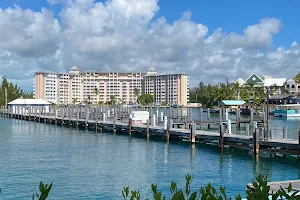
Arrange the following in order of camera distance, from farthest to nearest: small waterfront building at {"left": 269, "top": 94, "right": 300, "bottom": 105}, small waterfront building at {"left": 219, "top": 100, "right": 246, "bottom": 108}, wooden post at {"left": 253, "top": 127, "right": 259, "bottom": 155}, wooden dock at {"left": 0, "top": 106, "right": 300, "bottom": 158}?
small waterfront building at {"left": 269, "top": 94, "right": 300, "bottom": 105}
small waterfront building at {"left": 219, "top": 100, "right": 246, "bottom": 108}
wooden post at {"left": 253, "top": 127, "right": 259, "bottom": 155}
wooden dock at {"left": 0, "top": 106, "right": 300, "bottom": 158}

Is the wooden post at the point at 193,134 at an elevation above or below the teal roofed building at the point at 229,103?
below

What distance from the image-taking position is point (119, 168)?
26562 mm

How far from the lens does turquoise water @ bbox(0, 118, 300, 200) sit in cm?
2094

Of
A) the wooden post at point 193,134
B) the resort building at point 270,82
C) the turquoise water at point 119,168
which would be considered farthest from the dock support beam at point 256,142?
the resort building at point 270,82

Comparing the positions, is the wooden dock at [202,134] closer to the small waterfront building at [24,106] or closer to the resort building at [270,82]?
the small waterfront building at [24,106]

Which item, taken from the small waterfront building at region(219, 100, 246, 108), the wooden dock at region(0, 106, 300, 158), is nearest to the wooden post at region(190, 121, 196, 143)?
the wooden dock at region(0, 106, 300, 158)

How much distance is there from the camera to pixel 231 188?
20.9 metres

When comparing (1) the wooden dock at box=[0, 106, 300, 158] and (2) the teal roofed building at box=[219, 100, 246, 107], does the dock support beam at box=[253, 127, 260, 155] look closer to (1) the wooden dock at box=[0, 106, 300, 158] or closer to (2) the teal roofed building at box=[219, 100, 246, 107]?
(1) the wooden dock at box=[0, 106, 300, 158]

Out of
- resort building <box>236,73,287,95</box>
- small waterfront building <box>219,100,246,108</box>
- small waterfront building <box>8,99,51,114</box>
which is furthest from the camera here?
resort building <box>236,73,287,95</box>

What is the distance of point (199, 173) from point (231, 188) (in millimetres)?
4273

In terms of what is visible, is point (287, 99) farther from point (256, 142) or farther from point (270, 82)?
point (256, 142)

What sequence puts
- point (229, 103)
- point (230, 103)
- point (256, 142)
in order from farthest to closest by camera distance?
point (230, 103)
point (229, 103)
point (256, 142)

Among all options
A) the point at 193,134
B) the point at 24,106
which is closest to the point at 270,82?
the point at 24,106

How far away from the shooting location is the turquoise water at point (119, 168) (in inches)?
824
